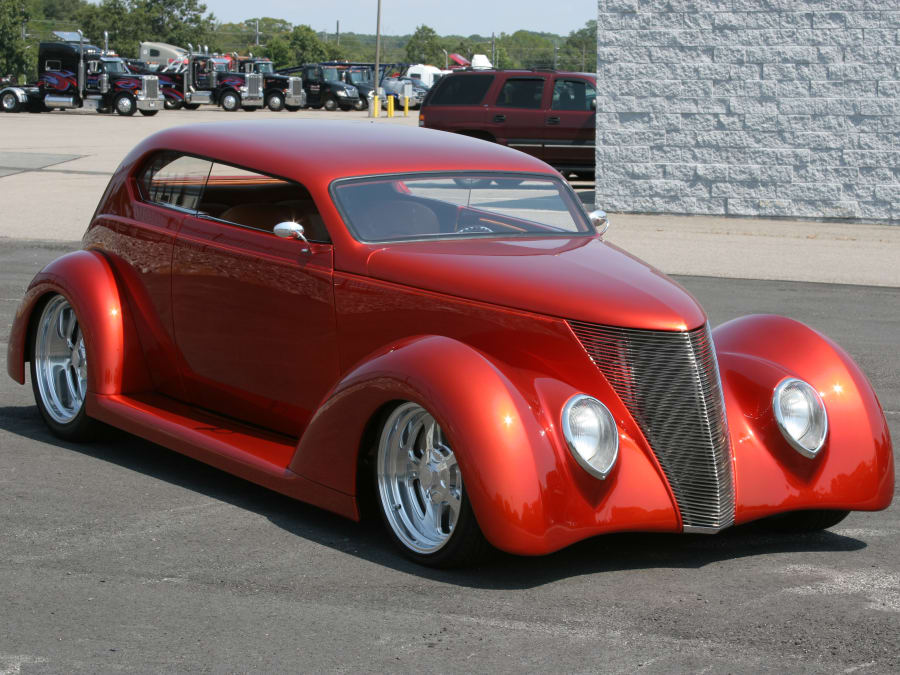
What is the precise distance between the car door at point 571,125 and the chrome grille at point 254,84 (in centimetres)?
3205

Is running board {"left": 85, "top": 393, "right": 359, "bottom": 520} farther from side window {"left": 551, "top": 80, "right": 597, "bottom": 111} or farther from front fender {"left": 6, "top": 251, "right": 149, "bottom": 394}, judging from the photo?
side window {"left": 551, "top": 80, "right": 597, "bottom": 111}

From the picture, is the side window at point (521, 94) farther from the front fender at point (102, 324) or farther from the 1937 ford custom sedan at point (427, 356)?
the front fender at point (102, 324)

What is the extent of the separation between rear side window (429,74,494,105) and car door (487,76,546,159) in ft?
1.04

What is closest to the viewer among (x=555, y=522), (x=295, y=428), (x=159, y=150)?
(x=555, y=522)

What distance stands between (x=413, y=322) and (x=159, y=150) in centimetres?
222

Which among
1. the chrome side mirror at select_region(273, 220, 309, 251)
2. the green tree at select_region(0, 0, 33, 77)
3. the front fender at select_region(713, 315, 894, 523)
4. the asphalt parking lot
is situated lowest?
the asphalt parking lot

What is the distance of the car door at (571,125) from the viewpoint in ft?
72.6

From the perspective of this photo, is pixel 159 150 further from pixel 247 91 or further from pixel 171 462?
pixel 247 91

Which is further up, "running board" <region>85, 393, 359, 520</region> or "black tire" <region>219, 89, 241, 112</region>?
"black tire" <region>219, 89, 241, 112</region>

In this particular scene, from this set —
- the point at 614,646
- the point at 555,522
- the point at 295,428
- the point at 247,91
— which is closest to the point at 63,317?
the point at 295,428

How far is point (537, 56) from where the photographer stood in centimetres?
13600

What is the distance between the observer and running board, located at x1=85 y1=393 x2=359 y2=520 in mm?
5098

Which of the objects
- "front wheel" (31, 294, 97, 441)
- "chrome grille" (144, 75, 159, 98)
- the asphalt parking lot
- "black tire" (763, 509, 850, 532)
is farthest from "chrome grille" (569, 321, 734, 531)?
"chrome grille" (144, 75, 159, 98)

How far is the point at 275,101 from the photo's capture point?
53750mm
